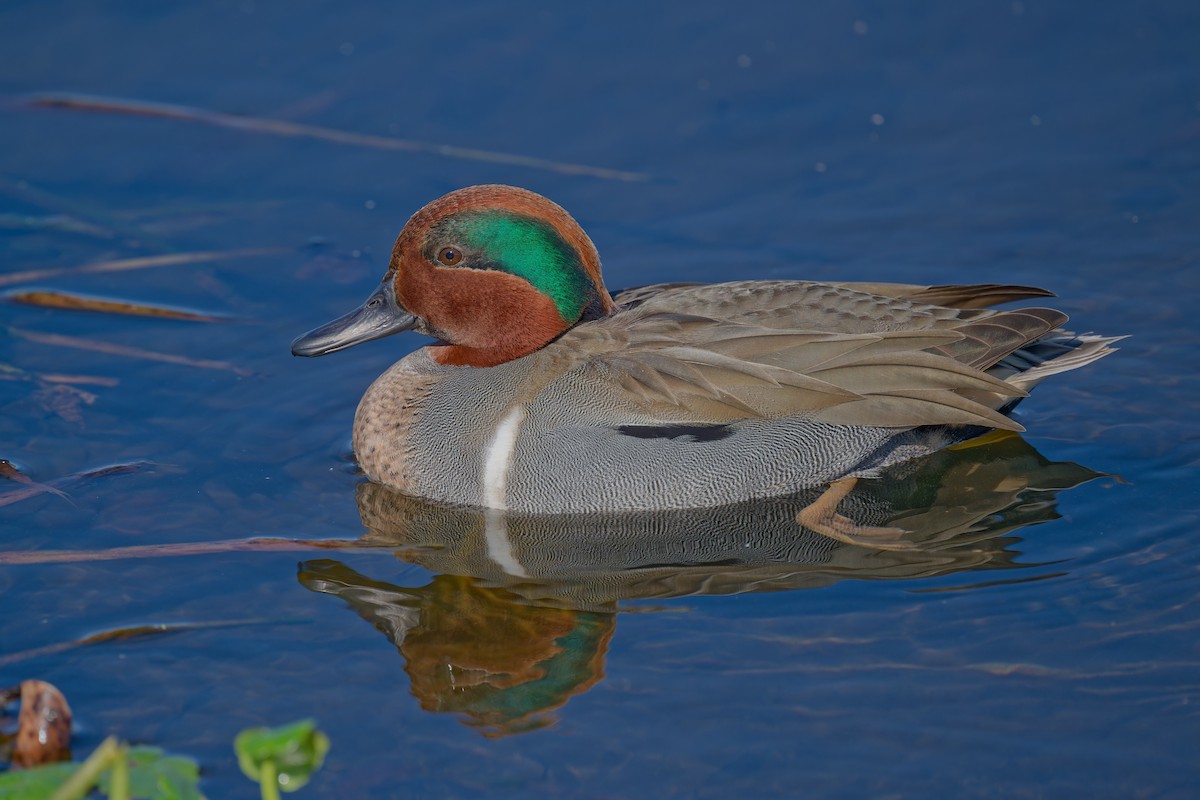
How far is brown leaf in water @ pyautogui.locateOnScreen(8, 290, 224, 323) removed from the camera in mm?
8602

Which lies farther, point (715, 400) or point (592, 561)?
point (715, 400)

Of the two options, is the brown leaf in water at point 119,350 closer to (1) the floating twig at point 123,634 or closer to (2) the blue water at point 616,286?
(2) the blue water at point 616,286

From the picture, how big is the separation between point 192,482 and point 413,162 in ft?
11.4

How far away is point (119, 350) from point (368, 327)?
1906 mm

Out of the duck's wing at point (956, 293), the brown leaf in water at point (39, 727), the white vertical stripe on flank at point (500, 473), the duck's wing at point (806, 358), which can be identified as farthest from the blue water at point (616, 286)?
the duck's wing at point (956, 293)

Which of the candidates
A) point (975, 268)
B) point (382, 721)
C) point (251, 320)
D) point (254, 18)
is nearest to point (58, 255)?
point (251, 320)

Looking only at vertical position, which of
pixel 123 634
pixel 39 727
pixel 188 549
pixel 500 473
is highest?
pixel 500 473

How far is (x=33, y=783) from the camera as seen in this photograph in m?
4.21

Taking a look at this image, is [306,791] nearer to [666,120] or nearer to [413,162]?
[413,162]

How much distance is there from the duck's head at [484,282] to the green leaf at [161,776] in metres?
3.10

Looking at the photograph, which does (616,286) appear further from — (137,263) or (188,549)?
(188,549)

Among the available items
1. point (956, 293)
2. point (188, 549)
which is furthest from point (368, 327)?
point (956, 293)

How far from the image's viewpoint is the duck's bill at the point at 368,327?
7.12m

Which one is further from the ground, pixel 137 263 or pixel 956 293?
pixel 137 263
